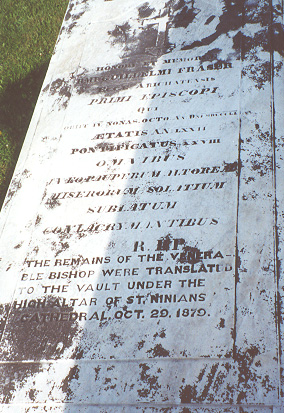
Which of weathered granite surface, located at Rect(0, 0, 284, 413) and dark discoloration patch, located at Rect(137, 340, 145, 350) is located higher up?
weathered granite surface, located at Rect(0, 0, 284, 413)

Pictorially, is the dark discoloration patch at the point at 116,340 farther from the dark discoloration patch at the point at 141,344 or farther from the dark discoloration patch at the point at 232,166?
the dark discoloration patch at the point at 232,166

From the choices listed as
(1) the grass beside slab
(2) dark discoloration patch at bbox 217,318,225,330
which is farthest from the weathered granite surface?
(1) the grass beside slab

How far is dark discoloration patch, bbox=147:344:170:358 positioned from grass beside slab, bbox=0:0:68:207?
2.59 m

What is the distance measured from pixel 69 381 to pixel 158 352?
484mm

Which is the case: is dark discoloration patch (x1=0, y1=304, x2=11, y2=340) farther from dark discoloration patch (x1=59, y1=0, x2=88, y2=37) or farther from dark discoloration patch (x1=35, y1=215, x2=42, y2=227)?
dark discoloration patch (x1=59, y1=0, x2=88, y2=37)

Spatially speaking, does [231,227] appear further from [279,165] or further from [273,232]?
[279,165]

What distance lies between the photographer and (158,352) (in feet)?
7.32

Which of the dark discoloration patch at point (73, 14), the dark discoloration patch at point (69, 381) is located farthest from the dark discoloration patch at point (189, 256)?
the dark discoloration patch at point (73, 14)

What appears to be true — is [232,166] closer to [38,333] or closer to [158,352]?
[158,352]

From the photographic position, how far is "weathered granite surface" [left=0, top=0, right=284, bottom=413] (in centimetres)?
218

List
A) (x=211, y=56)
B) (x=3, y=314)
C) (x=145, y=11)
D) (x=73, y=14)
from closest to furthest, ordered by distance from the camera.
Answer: (x=3, y=314), (x=211, y=56), (x=145, y=11), (x=73, y=14)

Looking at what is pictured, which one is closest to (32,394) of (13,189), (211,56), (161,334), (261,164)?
(161,334)

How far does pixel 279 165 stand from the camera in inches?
108

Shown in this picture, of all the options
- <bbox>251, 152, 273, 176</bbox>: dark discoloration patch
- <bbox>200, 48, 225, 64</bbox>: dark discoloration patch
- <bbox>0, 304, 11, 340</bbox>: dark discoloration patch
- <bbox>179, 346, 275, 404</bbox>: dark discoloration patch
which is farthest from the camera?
<bbox>200, 48, 225, 64</bbox>: dark discoloration patch
